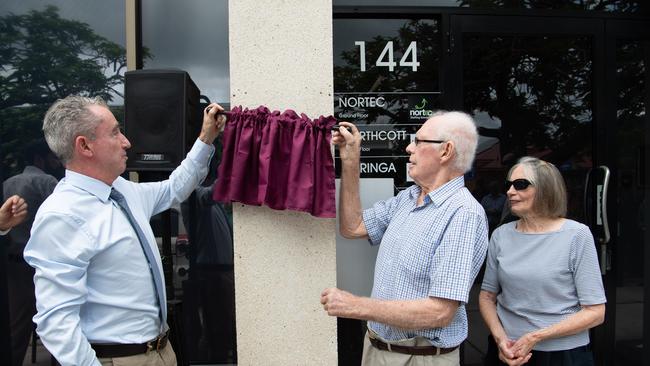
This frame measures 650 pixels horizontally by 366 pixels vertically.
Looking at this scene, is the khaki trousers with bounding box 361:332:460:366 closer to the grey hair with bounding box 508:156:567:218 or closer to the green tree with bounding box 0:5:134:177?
the grey hair with bounding box 508:156:567:218

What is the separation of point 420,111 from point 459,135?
1539mm

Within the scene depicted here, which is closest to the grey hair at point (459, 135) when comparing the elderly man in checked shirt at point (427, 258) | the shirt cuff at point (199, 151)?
the elderly man in checked shirt at point (427, 258)

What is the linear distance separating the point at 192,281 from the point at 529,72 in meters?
3.06

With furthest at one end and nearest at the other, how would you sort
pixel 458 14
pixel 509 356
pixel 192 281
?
pixel 192 281 < pixel 458 14 < pixel 509 356

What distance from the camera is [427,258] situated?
69.7 inches

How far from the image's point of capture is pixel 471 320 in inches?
145

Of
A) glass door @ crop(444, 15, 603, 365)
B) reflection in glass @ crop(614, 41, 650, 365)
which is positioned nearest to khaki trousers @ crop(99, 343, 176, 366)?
glass door @ crop(444, 15, 603, 365)

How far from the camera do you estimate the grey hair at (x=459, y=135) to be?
1.87 meters

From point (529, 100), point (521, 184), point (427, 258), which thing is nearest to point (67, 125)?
point (427, 258)

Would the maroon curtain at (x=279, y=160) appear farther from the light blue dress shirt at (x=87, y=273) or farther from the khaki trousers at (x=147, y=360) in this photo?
the khaki trousers at (x=147, y=360)

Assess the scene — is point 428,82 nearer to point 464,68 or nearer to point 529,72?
point 464,68

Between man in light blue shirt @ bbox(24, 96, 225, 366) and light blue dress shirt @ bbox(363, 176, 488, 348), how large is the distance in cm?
95

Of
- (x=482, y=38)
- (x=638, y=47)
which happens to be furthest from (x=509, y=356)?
(x=638, y=47)

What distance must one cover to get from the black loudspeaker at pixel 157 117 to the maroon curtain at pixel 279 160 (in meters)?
0.40
